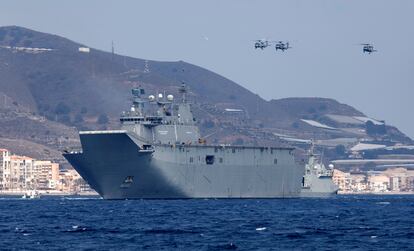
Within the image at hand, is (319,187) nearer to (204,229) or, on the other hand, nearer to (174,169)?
(174,169)

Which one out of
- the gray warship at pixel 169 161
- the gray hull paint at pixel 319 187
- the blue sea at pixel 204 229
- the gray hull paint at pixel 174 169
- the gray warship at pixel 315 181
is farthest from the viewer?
the gray hull paint at pixel 319 187

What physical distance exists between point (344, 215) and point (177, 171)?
3134 cm

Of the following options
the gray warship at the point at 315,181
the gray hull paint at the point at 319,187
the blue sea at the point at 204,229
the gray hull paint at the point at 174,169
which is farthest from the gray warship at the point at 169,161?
the gray hull paint at the point at 319,187

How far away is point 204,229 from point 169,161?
49.0 metres

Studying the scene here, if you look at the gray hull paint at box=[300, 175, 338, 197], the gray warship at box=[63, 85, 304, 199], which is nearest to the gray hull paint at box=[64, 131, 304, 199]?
the gray warship at box=[63, 85, 304, 199]

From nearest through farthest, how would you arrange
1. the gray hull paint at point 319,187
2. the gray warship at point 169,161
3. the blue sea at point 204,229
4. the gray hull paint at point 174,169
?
the blue sea at point 204,229
the gray hull paint at point 174,169
the gray warship at point 169,161
the gray hull paint at point 319,187

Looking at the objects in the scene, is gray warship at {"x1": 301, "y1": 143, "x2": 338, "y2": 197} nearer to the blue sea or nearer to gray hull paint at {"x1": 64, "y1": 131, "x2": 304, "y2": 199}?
gray hull paint at {"x1": 64, "y1": 131, "x2": 304, "y2": 199}

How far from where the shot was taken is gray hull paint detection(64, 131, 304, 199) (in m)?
136

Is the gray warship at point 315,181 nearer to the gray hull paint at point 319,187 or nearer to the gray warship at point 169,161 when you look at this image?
the gray hull paint at point 319,187

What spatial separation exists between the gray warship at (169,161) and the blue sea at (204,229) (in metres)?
10.4

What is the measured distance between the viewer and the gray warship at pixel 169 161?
13625 cm

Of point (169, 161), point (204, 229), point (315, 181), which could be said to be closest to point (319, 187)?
point (315, 181)

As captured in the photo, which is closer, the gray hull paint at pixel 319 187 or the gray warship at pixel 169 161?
the gray warship at pixel 169 161

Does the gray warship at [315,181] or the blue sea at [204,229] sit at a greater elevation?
the gray warship at [315,181]
